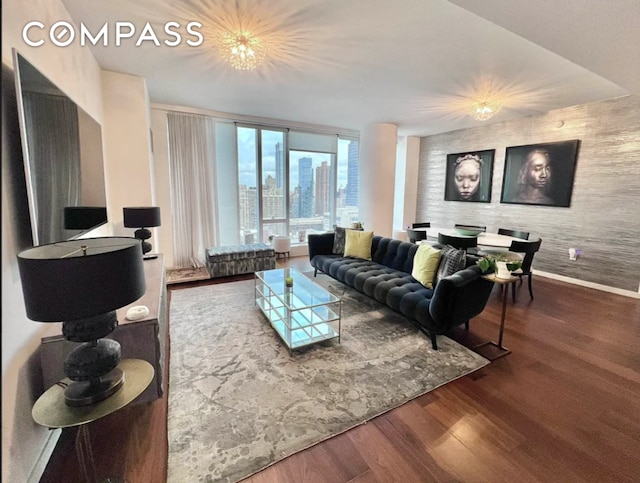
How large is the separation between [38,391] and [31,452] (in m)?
0.29

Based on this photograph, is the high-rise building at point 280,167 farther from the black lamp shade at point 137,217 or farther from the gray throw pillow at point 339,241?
the black lamp shade at point 137,217

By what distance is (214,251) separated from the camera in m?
4.86

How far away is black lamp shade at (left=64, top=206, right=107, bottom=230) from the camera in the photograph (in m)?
1.99

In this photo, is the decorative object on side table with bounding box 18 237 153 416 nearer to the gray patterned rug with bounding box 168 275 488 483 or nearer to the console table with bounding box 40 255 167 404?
the console table with bounding box 40 255 167 404

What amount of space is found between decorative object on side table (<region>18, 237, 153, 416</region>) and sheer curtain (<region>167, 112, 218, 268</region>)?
142 inches

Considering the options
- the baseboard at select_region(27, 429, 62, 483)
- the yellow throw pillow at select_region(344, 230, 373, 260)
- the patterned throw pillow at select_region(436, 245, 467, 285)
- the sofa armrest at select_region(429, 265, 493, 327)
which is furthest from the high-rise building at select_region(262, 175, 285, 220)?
the baseboard at select_region(27, 429, 62, 483)

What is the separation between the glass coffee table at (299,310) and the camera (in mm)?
2744

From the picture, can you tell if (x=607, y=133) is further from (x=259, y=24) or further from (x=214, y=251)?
(x=214, y=251)

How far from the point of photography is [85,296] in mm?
1250

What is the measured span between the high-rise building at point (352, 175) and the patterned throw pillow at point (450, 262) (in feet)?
13.6

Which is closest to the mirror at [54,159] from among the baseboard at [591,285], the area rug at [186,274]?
the area rug at [186,274]

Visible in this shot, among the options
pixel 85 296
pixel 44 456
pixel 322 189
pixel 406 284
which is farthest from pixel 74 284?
pixel 322 189

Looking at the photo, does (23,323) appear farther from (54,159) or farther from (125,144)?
(125,144)

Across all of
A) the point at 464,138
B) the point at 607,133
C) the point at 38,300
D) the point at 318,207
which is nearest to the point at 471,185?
the point at 464,138
